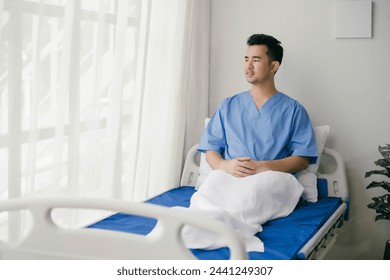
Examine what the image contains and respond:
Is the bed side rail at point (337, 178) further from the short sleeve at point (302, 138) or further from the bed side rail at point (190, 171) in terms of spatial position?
the bed side rail at point (190, 171)

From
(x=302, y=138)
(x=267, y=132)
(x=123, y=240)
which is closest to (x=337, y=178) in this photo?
(x=302, y=138)

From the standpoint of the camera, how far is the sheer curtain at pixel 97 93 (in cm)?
195

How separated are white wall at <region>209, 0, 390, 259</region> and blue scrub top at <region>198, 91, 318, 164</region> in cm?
32

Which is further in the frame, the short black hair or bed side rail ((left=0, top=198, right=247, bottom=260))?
the short black hair

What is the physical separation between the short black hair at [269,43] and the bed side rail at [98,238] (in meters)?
1.53

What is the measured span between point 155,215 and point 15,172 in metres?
0.83

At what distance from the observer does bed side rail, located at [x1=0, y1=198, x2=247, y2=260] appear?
1324mm

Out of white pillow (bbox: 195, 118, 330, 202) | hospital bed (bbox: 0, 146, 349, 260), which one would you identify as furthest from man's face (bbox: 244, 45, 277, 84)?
hospital bed (bbox: 0, 146, 349, 260)

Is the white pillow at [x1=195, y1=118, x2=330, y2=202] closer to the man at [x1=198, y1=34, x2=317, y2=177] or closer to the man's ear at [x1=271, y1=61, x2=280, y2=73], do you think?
the man at [x1=198, y1=34, x2=317, y2=177]

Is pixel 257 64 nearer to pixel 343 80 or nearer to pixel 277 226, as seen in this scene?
pixel 343 80

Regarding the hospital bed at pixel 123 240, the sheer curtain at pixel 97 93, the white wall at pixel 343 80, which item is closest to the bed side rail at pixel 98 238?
the hospital bed at pixel 123 240

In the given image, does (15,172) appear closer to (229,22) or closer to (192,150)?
(192,150)

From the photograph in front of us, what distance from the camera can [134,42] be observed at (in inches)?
101
